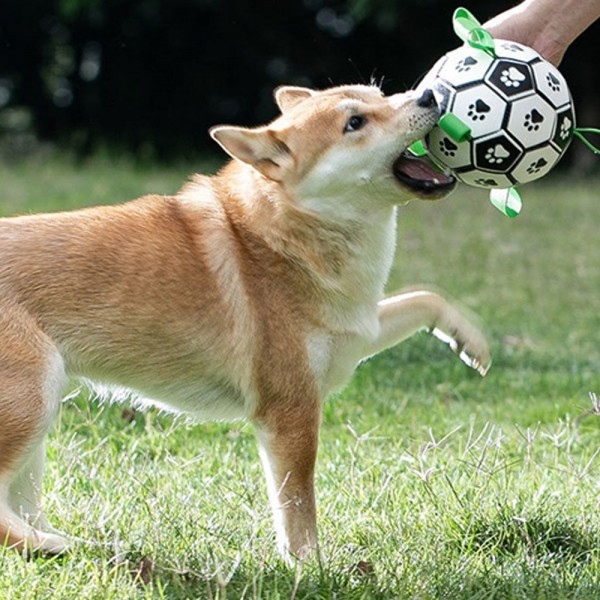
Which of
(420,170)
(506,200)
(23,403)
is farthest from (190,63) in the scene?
(23,403)

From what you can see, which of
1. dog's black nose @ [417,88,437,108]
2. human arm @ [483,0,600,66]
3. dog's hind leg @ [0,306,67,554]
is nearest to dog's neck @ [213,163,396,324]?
dog's black nose @ [417,88,437,108]

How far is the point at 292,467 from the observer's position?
3.54m

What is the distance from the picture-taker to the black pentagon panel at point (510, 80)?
3686mm

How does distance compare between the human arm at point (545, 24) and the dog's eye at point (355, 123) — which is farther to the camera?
the human arm at point (545, 24)

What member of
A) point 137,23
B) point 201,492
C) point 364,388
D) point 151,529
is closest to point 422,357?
point 364,388

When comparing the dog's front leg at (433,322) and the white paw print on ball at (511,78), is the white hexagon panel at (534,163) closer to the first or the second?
the white paw print on ball at (511,78)

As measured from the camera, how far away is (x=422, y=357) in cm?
619

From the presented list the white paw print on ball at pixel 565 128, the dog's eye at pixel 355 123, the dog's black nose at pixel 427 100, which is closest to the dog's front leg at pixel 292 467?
the dog's eye at pixel 355 123

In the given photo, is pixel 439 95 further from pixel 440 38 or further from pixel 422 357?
pixel 440 38

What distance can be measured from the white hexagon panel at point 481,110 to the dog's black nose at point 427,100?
0.23ft

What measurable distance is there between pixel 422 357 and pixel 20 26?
30.9 feet

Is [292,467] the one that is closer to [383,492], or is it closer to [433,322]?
[383,492]

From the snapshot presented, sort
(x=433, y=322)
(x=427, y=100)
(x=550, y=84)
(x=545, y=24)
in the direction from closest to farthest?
(x=427, y=100)
(x=550, y=84)
(x=433, y=322)
(x=545, y=24)

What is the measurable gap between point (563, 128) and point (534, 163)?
15 cm
